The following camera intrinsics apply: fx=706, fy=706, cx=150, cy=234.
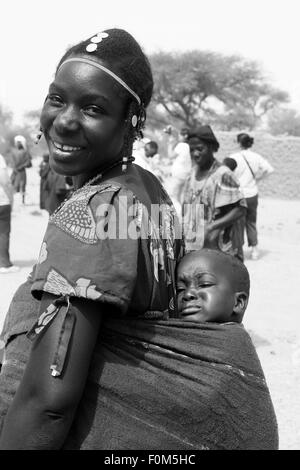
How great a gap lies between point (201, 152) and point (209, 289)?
3.17 meters

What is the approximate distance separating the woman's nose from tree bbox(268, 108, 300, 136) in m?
41.7

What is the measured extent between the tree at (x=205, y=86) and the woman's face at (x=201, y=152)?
29.1m

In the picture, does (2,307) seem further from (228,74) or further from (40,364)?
(228,74)

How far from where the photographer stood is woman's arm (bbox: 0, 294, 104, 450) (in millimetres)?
1431

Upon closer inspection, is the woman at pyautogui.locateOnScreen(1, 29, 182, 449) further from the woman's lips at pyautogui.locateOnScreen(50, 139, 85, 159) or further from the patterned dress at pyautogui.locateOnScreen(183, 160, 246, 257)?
the patterned dress at pyautogui.locateOnScreen(183, 160, 246, 257)

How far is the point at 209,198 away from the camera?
4934 mm

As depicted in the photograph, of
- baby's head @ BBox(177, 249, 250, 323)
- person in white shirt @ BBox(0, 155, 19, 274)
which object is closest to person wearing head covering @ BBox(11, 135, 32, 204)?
person in white shirt @ BBox(0, 155, 19, 274)

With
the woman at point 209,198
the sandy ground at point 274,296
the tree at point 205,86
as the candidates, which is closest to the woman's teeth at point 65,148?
the sandy ground at point 274,296

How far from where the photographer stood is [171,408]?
1.53m

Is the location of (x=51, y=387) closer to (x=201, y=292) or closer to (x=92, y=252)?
(x=92, y=252)

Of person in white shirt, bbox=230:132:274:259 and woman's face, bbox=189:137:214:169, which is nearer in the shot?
woman's face, bbox=189:137:214:169

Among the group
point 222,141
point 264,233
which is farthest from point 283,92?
point 264,233

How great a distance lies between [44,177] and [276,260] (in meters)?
3.49

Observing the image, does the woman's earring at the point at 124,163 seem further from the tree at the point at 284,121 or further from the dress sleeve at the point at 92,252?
the tree at the point at 284,121
